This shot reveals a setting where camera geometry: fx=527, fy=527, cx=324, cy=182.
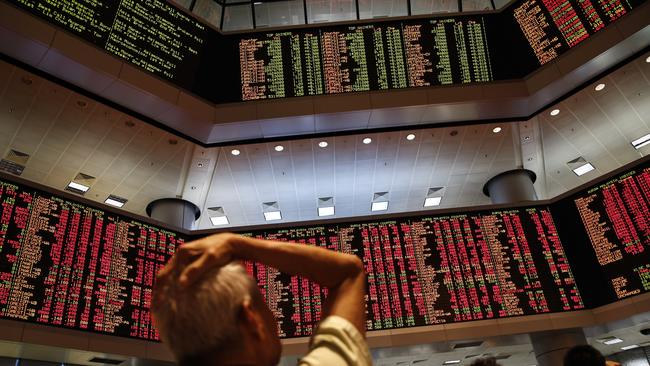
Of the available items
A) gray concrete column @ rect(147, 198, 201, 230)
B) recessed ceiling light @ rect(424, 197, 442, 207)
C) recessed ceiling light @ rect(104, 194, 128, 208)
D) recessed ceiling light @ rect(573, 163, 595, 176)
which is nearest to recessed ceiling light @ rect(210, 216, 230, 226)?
gray concrete column @ rect(147, 198, 201, 230)

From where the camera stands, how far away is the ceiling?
24.5 feet

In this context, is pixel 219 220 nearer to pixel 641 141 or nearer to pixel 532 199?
pixel 532 199

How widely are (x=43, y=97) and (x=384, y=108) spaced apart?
461 centimetres

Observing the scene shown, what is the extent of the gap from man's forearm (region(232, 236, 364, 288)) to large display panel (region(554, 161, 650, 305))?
22.9 feet

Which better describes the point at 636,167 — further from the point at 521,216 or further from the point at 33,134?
the point at 33,134

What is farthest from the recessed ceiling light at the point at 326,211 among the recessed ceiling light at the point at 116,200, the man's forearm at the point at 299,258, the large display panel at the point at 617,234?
the man's forearm at the point at 299,258

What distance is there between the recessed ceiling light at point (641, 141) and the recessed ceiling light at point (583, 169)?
787 millimetres

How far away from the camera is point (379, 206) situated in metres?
10.1

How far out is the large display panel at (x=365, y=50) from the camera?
747cm

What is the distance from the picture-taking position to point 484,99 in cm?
769

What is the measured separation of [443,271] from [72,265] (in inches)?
184

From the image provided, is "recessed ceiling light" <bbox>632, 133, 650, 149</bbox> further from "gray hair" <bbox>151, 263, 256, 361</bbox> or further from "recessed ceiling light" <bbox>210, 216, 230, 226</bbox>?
"gray hair" <bbox>151, 263, 256, 361</bbox>

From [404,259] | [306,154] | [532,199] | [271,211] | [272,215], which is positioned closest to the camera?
[404,259]

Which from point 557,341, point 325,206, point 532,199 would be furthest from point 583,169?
point 325,206
